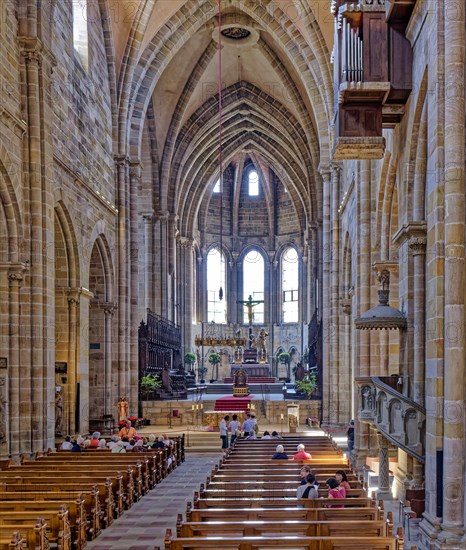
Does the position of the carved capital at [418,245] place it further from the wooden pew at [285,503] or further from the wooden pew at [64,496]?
the wooden pew at [64,496]

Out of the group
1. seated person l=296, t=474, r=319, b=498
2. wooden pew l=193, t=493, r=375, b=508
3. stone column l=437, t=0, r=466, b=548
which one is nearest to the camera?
stone column l=437, t=0, r=466, b=548

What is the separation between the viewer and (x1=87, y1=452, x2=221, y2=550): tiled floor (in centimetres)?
1157

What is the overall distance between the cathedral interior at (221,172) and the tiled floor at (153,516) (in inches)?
149

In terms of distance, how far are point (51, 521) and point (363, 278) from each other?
39.2ft

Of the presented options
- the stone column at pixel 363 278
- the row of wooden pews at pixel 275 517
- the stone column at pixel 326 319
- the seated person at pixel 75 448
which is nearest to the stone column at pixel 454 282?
the row of wooden pews at pixel 275 517

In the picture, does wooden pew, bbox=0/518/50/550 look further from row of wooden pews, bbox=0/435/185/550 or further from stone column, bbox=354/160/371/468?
stone column, bbox=354/160/371/468

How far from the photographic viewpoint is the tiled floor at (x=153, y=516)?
38.0 feet

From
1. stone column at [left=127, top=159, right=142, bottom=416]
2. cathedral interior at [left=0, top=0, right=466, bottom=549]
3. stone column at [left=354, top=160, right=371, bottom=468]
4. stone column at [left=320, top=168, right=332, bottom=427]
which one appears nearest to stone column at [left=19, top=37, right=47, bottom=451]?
cathedral interior at [left=0, top=0, right=466, bottom=549]

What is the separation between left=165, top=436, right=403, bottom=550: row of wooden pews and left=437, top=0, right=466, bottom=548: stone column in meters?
1.09

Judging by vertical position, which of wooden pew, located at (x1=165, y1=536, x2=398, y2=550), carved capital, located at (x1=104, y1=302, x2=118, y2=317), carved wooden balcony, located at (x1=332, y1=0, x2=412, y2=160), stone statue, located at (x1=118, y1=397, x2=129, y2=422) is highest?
carved wooden balcony, located at (x1=332, y1=0, x2=412, y2=160)

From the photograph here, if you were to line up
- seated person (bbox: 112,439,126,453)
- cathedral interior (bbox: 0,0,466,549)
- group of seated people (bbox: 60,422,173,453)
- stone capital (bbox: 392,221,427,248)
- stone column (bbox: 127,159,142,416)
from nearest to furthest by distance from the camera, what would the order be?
cathedral interior (bbox: 0,0,466,549) < stone capital (bbox: 392,221,427,248) < group of seated people (bbox: 60,422,173,453) < seated person (bbox: 112,439,126,453) < stone column (bbox: 127,159,142,416)

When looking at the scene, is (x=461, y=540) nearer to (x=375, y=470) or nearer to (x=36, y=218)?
(x=375, y=470)

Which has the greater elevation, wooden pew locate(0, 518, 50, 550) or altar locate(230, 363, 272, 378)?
wooden pew locate(0, 518, 50, 550)

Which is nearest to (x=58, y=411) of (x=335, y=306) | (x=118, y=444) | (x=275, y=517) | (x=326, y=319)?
(x=118, y=444)
